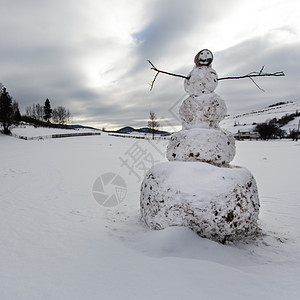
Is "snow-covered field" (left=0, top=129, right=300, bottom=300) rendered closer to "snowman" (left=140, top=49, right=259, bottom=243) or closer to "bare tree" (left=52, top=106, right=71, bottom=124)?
"snowman" (left=140, top=49, right=259, bottom=243)

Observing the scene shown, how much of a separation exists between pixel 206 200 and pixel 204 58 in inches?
109

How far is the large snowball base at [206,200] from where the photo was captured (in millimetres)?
3096

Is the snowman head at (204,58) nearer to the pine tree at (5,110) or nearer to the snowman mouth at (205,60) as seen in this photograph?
the snowman mouth at (205,60)

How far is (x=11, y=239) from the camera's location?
3.64 metres

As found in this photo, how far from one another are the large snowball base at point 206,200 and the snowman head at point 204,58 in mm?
2073

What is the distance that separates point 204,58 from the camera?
12.6 ft

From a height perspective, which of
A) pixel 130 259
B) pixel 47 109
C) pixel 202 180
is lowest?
pixel 130 259

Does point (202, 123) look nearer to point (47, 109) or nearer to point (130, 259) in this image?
point (130, 259)

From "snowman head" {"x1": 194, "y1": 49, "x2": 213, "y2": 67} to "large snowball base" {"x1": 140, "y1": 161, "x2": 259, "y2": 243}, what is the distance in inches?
81.6

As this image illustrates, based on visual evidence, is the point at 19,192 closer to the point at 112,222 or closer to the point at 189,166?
the point at 112,222

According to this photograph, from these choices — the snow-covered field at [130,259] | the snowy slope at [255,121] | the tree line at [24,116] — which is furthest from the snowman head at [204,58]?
the snowy slope at [255,121]

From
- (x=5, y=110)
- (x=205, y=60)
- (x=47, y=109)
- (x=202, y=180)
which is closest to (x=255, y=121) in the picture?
(x=47, y=109)

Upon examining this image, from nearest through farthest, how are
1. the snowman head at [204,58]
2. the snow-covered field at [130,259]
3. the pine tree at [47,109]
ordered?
the snow-covered field at [130,259] < the snowman head at [204,58] < the pine tree at [47,109]

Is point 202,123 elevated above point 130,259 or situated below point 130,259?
above
